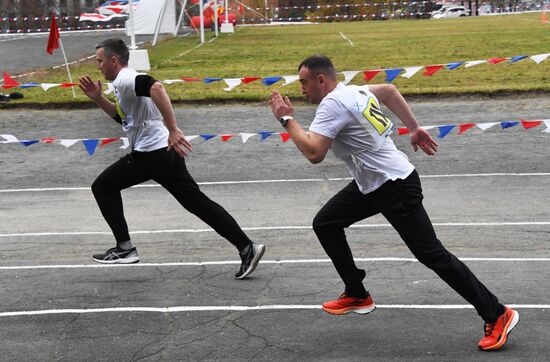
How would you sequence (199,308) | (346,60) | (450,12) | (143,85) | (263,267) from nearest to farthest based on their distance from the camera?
(199,308), (143,85), (263,267), (346,60), (450,12)

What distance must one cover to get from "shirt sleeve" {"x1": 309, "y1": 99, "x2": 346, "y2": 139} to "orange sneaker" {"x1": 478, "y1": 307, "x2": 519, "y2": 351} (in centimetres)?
161

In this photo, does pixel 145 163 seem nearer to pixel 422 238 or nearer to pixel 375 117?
pixel 375 117

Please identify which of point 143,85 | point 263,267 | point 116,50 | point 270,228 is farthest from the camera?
point 270,228

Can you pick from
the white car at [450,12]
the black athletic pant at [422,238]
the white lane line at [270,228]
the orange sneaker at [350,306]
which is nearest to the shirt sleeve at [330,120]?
the black athletic pant at [422,238]

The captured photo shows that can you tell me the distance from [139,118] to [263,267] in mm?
1732

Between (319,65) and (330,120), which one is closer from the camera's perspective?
(330,120)

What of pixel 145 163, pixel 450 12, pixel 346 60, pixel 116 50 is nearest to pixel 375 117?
pixel 145 163

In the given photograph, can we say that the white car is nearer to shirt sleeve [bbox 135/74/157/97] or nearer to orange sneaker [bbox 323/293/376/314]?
shirt sleeve [bbox 135/74/157/97]

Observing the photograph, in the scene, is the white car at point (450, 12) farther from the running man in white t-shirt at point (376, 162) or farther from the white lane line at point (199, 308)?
the running man in white t-shirt at point (376, 162)

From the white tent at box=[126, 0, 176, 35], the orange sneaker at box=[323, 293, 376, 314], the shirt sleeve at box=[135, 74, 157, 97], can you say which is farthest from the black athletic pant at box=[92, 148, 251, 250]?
the white tent at box=[126, 0, 176, 35]

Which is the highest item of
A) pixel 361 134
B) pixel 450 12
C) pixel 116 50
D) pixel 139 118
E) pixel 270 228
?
pixel 116 50

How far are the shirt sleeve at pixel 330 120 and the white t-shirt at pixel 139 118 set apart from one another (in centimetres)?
250

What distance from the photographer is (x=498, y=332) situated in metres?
6.07

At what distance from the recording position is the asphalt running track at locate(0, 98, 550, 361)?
21.0 feet
